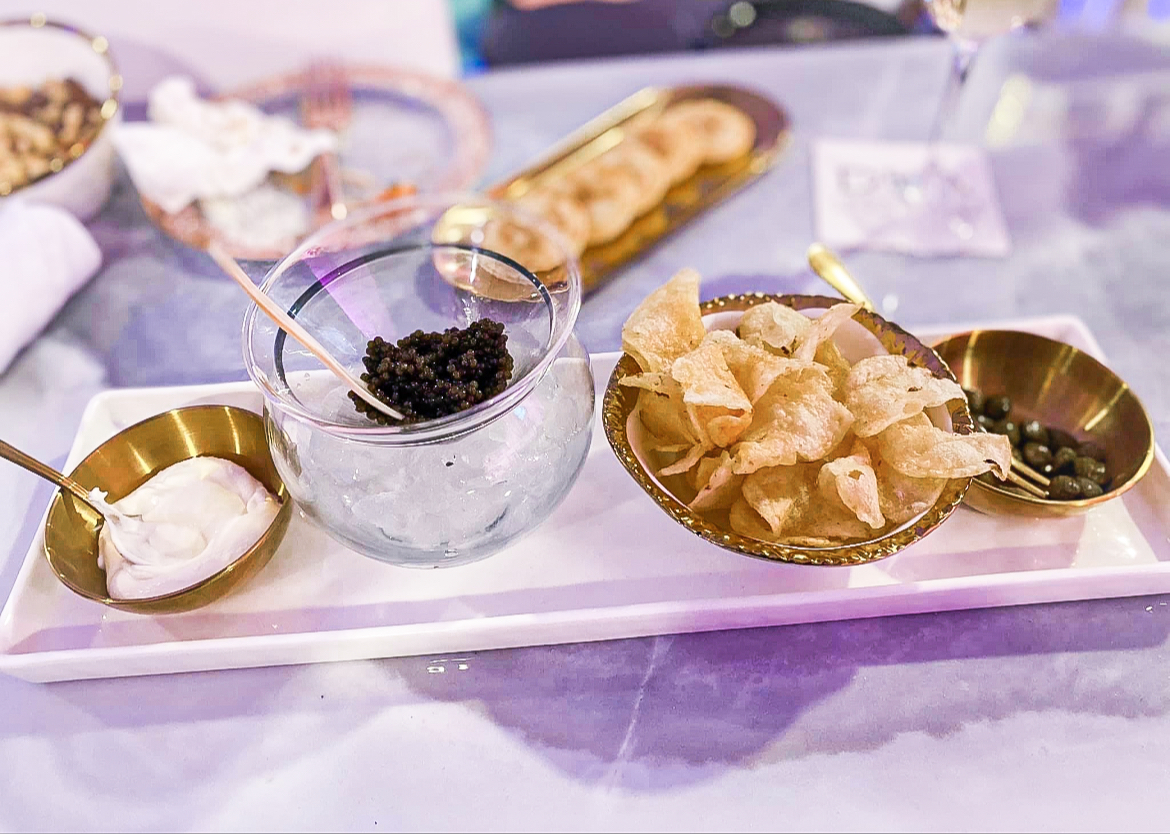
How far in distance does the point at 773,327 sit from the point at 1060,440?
0.38m

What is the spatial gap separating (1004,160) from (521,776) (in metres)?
1.37


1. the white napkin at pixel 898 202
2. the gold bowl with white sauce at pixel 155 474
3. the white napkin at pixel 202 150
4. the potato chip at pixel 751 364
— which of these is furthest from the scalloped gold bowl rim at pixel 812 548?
the white napkin at pixel 202 150

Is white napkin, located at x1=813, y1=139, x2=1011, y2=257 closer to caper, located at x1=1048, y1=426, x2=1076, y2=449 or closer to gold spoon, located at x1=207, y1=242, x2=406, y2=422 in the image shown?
caper, located at x1=1048, y1=426, x2=1076, y2=449

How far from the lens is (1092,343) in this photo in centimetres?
106

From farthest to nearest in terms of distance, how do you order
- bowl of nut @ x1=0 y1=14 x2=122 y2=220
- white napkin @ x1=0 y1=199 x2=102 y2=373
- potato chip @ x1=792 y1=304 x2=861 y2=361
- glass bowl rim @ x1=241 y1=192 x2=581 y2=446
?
bowl of nut @ x1=0 y1=14 x2=122 y2=220 < white napkin @ x1=0 y1=199 x2=102 y2=373 < potato chip @ x1=792 y1=304 x2=861 y2=361 < glass bowl rim @ x1=241 y1=192 x2=581 y2=446

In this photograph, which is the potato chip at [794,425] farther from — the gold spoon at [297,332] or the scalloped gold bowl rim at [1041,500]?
the gold spoon at [297,332]

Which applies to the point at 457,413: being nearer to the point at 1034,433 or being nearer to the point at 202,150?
the point at 1034,433

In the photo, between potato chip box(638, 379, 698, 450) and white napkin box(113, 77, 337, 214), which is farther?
white napkin box(113, 77, 337, 214)

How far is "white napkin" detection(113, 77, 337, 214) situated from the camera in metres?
1.37

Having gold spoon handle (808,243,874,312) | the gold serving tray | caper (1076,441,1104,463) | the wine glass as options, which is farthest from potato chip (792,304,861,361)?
the wine glass

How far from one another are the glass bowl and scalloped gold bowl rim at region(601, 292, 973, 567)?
0.14 ft

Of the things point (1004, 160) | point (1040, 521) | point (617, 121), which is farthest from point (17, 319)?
point (1004, 160)

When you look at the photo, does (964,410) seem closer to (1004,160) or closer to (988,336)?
(988,336)

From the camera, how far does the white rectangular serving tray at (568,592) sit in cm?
84
